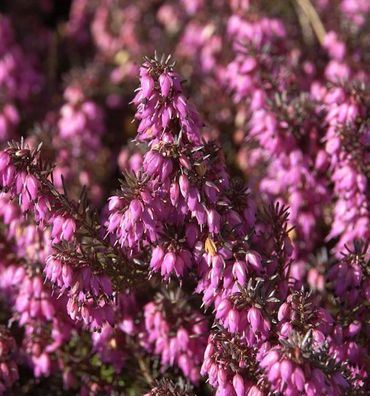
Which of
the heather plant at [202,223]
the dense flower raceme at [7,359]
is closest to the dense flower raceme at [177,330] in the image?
the heather plant at [202,223]

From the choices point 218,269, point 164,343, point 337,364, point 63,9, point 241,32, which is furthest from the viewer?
point 63,9

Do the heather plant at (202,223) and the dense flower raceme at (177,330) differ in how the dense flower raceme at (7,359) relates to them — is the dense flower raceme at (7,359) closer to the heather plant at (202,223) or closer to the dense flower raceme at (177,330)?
the heather plant at (202,223)

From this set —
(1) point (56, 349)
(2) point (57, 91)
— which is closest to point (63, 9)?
(2) point (57, 91)

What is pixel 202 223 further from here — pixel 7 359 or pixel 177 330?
pixel 7 359


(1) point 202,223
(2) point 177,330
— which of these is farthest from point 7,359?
(1) point 202,223

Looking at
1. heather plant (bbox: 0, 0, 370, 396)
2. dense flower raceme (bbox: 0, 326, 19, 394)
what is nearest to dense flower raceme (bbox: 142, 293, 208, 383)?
heather plant (bbox: 0, 0, 370, 396)

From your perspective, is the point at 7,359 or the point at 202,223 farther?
the point at 7,359

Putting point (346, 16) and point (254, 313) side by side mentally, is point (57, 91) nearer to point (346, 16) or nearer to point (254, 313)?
point (346, 16)

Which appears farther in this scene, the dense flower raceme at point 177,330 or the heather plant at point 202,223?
the dense flower raceme at point 177,330

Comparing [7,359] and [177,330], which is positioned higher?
[7,359]
